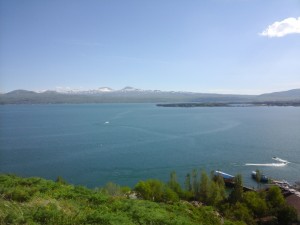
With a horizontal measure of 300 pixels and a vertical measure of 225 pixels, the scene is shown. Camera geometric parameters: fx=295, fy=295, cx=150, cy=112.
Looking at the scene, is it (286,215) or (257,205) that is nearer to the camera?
(286,215)

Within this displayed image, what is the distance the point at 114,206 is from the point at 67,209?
97 centimetres

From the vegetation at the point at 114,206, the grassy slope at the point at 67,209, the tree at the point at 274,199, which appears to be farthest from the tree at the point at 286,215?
the grassy slope at the point at 67,209

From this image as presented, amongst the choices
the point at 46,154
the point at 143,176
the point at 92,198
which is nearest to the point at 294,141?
the point at 143,176

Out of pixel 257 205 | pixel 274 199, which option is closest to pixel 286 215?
pixel 257 205

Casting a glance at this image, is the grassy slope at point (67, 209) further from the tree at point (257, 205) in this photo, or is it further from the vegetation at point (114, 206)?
the tree at point (257, 205)

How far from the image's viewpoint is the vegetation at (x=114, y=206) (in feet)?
14.4

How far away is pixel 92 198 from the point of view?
6.06 meters

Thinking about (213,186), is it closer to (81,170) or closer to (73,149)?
(81,170)

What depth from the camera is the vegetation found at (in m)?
4.39

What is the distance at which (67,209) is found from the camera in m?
4.91

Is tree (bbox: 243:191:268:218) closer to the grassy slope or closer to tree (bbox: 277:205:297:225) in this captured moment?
tree (bbox: 277:205:297:225)

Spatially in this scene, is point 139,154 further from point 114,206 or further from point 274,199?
point 114,206

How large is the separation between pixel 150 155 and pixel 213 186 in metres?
11.4

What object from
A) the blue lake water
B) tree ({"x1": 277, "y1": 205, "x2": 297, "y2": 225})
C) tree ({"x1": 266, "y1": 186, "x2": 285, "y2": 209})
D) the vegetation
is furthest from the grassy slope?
the blue lake water
